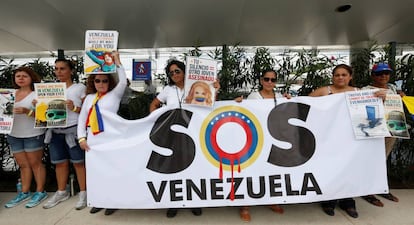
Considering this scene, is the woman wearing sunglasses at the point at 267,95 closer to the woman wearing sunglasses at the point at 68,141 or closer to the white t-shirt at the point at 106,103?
the white t-shirt at the point at 106,103

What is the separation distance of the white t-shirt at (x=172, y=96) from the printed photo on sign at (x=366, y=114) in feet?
5.43

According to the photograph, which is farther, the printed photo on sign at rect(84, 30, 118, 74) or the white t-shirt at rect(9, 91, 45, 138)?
the white t-shirt at rect(9, 91, 45, 138)

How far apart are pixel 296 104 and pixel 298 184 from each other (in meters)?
0.78

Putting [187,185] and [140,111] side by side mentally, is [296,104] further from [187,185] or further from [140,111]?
[140,111]

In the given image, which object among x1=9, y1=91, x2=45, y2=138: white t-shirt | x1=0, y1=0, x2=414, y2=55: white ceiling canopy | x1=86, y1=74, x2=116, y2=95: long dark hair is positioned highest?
x1=0, y1=0, x2=414, y2=55: white ceiling canopy

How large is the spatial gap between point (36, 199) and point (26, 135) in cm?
75

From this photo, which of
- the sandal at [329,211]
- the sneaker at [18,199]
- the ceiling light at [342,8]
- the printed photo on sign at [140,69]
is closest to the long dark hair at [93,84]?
the sneaker at [18,199]

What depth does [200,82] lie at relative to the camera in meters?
2.49

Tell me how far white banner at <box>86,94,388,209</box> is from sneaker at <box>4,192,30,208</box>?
1.20 metres

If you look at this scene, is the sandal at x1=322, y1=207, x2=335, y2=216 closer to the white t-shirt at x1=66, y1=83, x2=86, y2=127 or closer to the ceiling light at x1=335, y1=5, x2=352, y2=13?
the white t-shirt at x1=66, y1=83, x2=86, y2=127

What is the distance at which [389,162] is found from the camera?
3.60 metres

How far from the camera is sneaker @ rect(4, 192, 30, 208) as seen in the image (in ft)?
9.74

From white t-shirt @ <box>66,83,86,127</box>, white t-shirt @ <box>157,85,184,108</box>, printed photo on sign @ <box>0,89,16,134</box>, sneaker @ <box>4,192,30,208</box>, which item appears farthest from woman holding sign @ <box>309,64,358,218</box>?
sneaker @ <box>4,192,30,208</box>

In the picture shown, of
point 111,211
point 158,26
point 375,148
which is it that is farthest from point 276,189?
point 158,26
